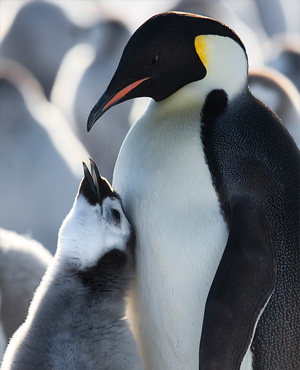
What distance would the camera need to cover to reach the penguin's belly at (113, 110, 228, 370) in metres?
1.64

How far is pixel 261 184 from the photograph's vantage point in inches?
63.4

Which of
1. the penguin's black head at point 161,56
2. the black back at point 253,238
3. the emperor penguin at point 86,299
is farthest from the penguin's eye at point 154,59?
the emperor penguin at point 86,299

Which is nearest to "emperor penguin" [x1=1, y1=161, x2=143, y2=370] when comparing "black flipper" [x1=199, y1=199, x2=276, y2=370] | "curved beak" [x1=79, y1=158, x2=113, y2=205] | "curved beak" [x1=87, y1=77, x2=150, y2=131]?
"curved beak" [x1=79, y1=158, x2=113, y2=205]

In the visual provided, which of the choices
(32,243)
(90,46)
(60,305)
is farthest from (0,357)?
(90,46)

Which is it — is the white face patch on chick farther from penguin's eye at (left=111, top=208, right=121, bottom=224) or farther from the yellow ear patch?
the yellow ear patch

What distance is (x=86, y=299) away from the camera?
5.44ft

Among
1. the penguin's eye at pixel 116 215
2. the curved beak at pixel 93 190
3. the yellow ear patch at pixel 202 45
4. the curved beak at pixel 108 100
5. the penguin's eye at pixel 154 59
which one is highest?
the yellow ear patch at pixel 202 45

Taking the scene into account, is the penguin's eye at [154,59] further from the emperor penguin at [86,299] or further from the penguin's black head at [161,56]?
the emperor penguin at [86,299]

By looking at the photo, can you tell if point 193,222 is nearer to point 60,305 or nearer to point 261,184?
point 261,184

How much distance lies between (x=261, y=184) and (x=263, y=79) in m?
2.67

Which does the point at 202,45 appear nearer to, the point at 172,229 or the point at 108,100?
the point at 108,100

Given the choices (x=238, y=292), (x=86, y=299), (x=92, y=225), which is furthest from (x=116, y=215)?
(x=238, y=292)

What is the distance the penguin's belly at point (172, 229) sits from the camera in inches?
64.6

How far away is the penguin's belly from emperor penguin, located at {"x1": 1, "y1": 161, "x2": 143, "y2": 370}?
6cm
